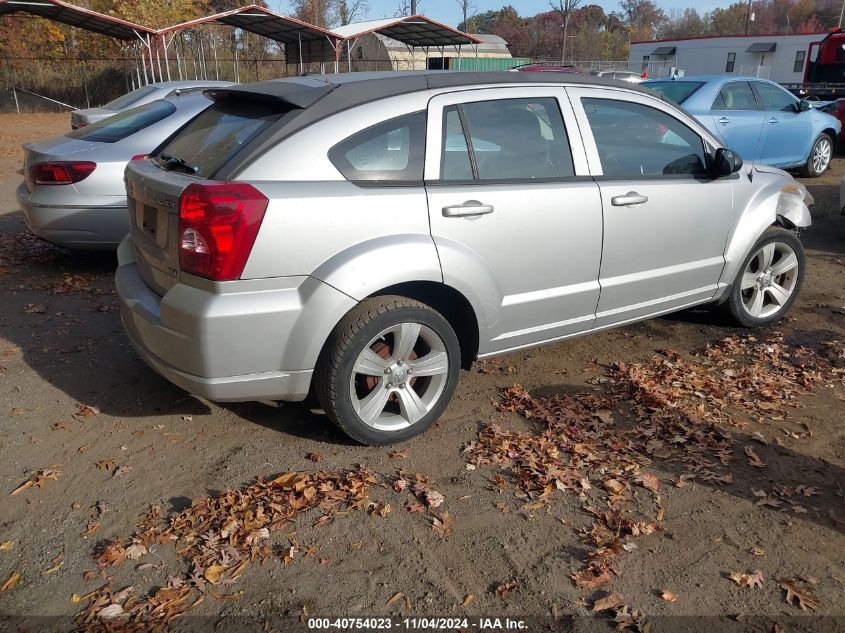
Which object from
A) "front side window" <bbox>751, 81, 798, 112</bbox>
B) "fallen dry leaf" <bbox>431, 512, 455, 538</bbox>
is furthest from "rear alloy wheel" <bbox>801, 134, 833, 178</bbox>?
"fallen dry leaf" <bbox>431, 512, 455, 538</bbox>

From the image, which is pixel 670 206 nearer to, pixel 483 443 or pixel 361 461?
pixel 483 443

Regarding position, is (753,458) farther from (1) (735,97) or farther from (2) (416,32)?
(2) (416,32)

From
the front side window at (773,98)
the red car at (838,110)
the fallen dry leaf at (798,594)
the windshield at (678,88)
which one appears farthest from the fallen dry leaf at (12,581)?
the red car at (838,110)

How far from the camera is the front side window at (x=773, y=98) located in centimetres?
1120

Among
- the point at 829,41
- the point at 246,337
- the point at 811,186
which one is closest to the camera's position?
the point at 246,337

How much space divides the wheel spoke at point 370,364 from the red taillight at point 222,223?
0.76 m

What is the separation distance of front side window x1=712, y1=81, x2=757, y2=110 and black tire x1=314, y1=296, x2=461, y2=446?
866 centimetres

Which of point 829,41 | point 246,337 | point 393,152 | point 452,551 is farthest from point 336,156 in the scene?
point 829,41

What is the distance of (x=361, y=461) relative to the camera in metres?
3.73

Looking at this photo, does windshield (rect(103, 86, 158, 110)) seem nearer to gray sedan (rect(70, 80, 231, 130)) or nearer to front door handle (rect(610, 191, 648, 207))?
gray sedan (rect(70, 80, 231, 130))

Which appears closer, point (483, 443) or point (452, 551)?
point (452, 551)

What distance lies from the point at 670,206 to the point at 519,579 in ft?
9.03

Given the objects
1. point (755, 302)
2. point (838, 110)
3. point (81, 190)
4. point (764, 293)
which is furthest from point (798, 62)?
point (81, 190)

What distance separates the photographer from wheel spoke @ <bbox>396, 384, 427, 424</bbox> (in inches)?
151
